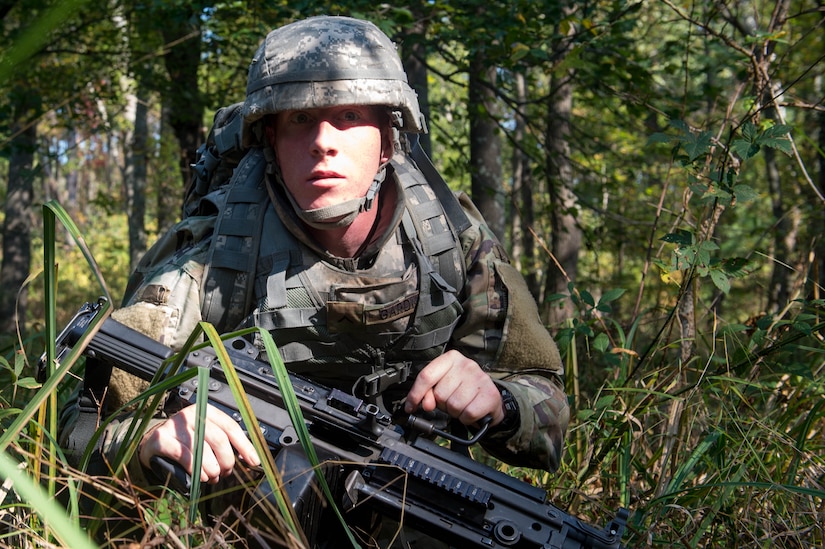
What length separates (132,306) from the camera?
2.39 m

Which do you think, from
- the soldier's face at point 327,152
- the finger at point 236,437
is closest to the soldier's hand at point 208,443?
the finger at point 236,437

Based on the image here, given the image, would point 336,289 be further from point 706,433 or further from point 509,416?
point 706,433

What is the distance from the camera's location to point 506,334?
2.66 metres

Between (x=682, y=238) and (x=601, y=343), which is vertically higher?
(x=682, y=238)

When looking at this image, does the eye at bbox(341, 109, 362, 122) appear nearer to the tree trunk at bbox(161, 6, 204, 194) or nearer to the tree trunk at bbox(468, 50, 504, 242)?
the tree trunk at bbox(468, 50, 504, 242)

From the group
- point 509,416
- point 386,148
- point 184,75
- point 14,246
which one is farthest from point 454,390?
point 14,246

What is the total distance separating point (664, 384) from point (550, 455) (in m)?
0.77

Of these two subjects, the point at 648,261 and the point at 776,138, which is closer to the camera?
the point at 776,138

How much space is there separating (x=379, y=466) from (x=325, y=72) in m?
1.20

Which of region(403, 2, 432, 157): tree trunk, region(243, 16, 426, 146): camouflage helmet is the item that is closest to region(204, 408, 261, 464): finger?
region(243, 16, 426, 146): camouflage helmet

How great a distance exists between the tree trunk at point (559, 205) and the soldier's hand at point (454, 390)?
2491 mm

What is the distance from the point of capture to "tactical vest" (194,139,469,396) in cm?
249

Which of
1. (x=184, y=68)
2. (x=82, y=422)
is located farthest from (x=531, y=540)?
(x=184, y=68)

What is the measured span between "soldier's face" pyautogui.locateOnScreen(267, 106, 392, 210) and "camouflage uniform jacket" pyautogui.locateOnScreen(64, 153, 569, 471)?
143mm
